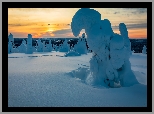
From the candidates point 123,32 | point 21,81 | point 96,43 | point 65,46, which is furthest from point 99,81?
point 65,46

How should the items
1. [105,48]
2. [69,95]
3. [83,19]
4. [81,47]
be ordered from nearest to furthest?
[69,95], [83,19], [105,48], [81,47]

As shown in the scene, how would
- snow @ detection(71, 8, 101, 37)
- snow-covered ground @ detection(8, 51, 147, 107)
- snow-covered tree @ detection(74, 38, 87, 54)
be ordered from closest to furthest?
1. snow-covered ground @ detection(8, 51, 147, 107)
2. snow @ detection(71, 8, 101, 37)
3. snow-covered tree @ detection(74, 38, 87, 54)

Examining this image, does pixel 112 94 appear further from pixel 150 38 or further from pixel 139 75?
pixel 139 75

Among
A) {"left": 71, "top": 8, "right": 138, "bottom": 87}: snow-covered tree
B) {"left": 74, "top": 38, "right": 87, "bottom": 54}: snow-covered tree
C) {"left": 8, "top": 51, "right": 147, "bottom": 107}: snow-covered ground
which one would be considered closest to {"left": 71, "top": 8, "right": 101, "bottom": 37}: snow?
{"left": 71, "top": 8, "right": 138, "bottom": 87}: snow-covered tree

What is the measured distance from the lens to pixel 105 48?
20.3 feet

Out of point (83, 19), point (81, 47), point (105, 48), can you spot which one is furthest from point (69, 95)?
point (81, 47)

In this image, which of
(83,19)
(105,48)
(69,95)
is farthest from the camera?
(105,48)

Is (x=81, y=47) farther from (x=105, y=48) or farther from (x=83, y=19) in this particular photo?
(x=83, y=19)

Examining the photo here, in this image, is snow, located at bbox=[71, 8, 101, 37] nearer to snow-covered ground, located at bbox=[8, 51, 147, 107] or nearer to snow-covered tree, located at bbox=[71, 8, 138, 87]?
snow-covered tree, located at bbox=[71, 8, 138, 87]

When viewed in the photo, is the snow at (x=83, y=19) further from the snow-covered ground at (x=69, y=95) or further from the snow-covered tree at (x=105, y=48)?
the snow-covered ground at (x=69, y=95)

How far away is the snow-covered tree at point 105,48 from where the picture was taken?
19.2 feet

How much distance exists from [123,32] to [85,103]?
182 inches

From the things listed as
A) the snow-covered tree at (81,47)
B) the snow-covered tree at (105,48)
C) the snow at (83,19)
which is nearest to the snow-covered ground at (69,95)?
the snow-covered tree at (105,48)

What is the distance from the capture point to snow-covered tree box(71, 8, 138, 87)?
5855 millimetres
